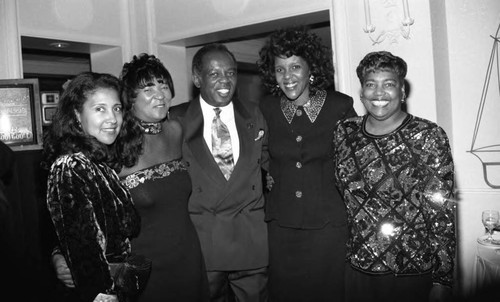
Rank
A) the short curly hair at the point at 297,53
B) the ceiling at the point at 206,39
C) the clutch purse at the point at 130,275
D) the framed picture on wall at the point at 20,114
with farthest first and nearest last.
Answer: the ceiling at the point at 206,39, the framed picture on wall at the point at 20,114, the short curly hair at the point at 297,53, the clutch purse at the point at 130,275

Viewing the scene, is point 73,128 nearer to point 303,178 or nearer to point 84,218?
point 84,218

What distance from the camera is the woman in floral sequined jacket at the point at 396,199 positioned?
2.09 m

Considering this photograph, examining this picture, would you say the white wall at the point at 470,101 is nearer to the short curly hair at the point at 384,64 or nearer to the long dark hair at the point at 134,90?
the short curly hair at the point at 384,64

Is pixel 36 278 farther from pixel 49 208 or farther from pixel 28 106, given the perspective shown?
pixel 49 208

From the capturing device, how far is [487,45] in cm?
355

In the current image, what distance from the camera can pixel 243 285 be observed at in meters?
2.71

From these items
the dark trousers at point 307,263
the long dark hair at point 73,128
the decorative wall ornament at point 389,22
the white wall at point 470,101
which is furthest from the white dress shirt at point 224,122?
the white wall at point 470,101

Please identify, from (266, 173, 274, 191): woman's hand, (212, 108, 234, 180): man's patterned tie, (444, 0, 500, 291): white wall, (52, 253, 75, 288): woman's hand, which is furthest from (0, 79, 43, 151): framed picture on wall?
(444, 0, 500, 291): white wall

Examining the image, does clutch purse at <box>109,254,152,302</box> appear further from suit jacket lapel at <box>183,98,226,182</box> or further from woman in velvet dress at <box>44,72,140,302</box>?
suit jacket lapel at <box>183,98,226,182</box>

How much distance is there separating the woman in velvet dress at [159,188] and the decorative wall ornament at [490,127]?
7.64ft

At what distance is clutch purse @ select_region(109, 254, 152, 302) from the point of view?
6.19 feet

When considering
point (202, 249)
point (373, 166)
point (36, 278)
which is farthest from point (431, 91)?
point (36, 278)

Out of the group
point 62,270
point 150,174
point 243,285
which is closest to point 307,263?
point 243,285

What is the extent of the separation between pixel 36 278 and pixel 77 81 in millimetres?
1848
